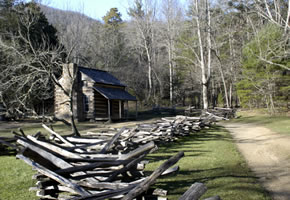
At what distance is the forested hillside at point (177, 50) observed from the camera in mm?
23484

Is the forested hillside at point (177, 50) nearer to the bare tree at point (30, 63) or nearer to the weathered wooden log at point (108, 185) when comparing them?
the bare tree at point (30, 63)

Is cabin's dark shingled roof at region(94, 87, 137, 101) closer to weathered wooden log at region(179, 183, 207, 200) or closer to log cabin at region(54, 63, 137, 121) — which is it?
log cabin at region(54, 63, 137, 121)

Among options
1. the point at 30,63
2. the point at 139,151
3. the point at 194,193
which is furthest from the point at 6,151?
the point at 194,193

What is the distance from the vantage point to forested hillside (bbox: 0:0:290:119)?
23.5 m

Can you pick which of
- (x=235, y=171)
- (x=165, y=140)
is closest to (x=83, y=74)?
(x=165, y=140)

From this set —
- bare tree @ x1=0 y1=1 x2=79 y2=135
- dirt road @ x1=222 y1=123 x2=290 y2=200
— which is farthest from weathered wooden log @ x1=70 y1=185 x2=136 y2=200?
bare tree @ x1=0 y1=1 x2=79 y2=135

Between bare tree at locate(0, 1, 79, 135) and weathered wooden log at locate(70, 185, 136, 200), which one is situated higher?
bare tree at locate(0, 1, 79, 135)

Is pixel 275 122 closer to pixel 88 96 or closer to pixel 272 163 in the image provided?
pixel 272 163

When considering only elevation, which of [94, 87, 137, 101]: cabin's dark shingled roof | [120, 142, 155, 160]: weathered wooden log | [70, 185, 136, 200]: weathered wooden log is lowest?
[70, 185, 136, 200]: weathered wooden log

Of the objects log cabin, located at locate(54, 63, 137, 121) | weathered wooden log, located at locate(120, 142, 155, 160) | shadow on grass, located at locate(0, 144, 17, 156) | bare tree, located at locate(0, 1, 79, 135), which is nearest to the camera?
weathered wooden log, located at locate(120, 142, 155, 160)

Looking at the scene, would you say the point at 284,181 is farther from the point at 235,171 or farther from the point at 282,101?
the point at 282,101

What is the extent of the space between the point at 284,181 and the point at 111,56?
38.2m

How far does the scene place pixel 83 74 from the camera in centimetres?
2336

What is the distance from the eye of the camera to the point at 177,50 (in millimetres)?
40281
